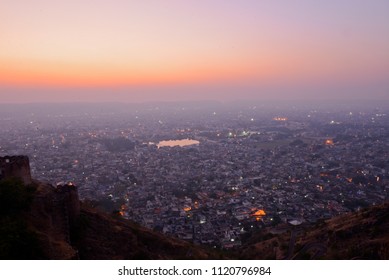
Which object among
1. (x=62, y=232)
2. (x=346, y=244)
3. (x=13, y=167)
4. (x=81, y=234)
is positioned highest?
(x=13, y=167)

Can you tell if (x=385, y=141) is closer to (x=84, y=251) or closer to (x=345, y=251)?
(x=345, y=251)

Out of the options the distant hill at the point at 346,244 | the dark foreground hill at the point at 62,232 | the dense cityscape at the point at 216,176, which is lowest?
the dense cityscape at the point at 216,176

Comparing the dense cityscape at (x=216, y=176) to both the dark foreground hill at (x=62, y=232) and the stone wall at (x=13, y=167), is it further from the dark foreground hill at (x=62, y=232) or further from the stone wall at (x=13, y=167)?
the stone wall at (x=13, y=167)

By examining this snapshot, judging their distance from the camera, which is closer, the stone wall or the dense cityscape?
the stone wall

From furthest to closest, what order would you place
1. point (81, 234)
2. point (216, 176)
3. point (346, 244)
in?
1. point (216, 176)
2. point (346, 244)
3. point (81, 234)

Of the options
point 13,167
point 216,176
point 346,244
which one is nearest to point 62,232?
point 13,167

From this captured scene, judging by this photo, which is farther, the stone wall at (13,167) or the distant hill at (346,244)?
the stone wall at (13,167)

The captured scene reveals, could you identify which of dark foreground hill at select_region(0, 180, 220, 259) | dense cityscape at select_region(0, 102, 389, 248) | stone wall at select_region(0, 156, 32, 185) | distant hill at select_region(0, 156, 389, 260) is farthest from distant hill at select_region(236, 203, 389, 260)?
stone wall at select_region(0, 156, 32, 185)

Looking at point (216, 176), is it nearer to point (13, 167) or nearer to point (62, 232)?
point (13, 167)

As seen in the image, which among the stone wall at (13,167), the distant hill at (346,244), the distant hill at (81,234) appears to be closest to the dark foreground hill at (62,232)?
the distant hill at (81,234)

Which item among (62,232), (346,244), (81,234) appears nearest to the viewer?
(62,232)

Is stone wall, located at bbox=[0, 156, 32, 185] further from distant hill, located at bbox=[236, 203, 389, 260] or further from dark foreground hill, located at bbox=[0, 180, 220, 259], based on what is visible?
distant hill, located at bbox=[236, 203, 389, 260]
